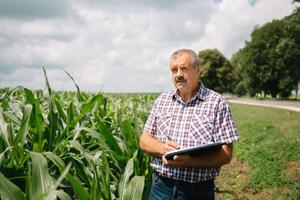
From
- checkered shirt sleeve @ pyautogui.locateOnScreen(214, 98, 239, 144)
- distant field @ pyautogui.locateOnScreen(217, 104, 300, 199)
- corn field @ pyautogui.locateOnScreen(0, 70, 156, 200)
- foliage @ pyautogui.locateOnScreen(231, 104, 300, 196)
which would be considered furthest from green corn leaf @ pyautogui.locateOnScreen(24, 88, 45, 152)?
foliage @ pyautogui.locateOnScreen(231, 104, 300, 196)

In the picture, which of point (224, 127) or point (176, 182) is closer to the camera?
point (224, 127)

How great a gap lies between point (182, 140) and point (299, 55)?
148 ft

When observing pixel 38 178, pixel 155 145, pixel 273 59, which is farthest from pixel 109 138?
pixel 273 59

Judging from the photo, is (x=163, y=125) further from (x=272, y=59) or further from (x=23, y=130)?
(x=272, y=59)

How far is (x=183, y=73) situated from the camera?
2742 millimetres

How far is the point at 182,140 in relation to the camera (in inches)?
108

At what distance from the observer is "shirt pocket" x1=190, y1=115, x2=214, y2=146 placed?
268 cm

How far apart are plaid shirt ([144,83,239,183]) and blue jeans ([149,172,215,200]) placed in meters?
0.06

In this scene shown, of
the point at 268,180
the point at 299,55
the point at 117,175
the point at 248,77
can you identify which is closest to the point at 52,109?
the point at 117,175

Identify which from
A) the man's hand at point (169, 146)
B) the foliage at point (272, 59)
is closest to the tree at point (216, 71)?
the foliage at point (272, 59)

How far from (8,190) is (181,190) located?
1.29 metres

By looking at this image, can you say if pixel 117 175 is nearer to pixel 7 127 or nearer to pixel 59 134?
pixel 59 134

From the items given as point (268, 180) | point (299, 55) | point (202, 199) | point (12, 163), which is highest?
point (299, 55)

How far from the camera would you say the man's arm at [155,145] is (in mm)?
→ 2642
